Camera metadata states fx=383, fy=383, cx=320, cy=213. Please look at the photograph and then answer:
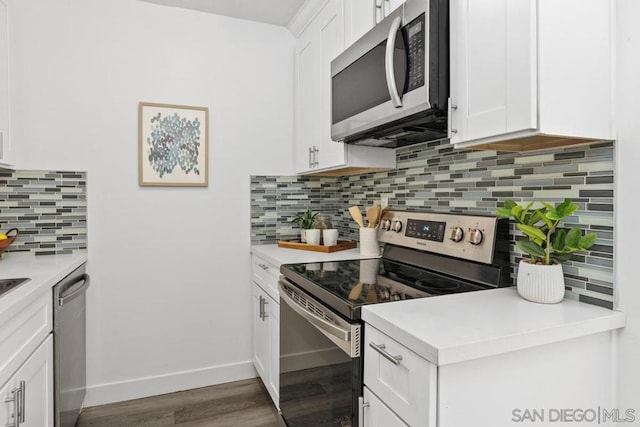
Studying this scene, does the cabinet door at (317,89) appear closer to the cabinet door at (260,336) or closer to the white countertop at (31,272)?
the cabinet door at (260,336)

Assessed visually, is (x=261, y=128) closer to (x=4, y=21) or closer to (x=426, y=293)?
(x=4, y=21)

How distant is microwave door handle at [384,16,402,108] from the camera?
1.36m

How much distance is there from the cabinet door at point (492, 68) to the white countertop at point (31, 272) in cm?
147

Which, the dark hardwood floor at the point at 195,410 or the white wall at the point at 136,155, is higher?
the white wall at the point at 136,155

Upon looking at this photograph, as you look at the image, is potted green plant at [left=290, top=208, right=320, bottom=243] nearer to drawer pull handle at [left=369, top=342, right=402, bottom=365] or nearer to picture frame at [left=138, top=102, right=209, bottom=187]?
picture frame at [left=138, top=102, right=209, bottom=187]

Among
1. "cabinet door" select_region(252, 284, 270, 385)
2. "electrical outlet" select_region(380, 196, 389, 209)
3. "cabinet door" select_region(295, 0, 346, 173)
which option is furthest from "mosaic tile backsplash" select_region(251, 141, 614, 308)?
"cabinet door" select_region(252, 284, 270, 385)

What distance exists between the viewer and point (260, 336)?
7.66ft

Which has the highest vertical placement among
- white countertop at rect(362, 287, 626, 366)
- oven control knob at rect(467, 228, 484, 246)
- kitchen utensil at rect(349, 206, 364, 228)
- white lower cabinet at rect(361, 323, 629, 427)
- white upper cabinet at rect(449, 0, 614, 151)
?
white upper cabinet at rect(449, 0, 614, 151)

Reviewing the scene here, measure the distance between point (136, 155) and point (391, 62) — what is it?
1.68 meters

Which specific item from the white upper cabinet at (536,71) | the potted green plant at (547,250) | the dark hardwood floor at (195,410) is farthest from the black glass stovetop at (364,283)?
the dark hardwood floor at (195,410)

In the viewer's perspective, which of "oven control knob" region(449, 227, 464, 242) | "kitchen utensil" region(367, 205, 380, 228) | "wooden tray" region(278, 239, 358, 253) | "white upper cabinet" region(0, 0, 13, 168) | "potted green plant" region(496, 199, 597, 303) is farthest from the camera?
"wooden tray" region(278, 239, 358, 253)

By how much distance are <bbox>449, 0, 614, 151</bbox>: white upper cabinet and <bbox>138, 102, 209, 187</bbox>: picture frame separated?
5.73 feet
